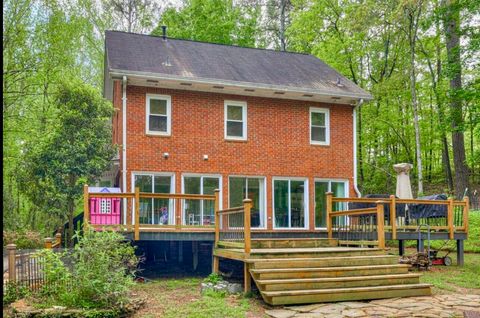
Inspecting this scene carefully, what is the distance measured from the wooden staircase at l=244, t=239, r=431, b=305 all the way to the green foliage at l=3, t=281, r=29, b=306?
3.89m

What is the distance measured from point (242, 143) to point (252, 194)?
60.3 inches

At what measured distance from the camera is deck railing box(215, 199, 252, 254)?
Answer: 8945 mm

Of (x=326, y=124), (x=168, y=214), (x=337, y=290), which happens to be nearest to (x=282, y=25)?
(x=326, y=124)

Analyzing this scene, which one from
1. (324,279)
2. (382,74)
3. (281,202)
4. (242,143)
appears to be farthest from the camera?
(382,74)

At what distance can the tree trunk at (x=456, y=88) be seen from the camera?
52.0 ft

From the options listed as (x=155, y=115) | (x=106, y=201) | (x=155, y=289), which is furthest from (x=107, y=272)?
(x=155, y=115)

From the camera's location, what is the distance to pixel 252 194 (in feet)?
46.6

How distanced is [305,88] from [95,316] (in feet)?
31.5

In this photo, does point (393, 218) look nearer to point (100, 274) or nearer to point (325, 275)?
point (325, 275)

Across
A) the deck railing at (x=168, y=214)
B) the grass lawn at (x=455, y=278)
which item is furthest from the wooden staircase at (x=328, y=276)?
the deck railing at (x=168, y=214)

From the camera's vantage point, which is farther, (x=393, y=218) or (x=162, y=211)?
(x=162, y=211)

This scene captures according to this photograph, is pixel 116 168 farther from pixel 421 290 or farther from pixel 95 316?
pixel 421 290

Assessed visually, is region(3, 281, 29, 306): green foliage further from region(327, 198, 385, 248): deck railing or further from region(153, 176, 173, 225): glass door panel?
region(327, 198, 385, 248): deck railing

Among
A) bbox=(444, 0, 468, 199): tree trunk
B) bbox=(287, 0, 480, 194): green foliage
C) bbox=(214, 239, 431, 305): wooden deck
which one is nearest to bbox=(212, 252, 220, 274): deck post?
bbox=(214, 239, 431, 305): wooden deck
